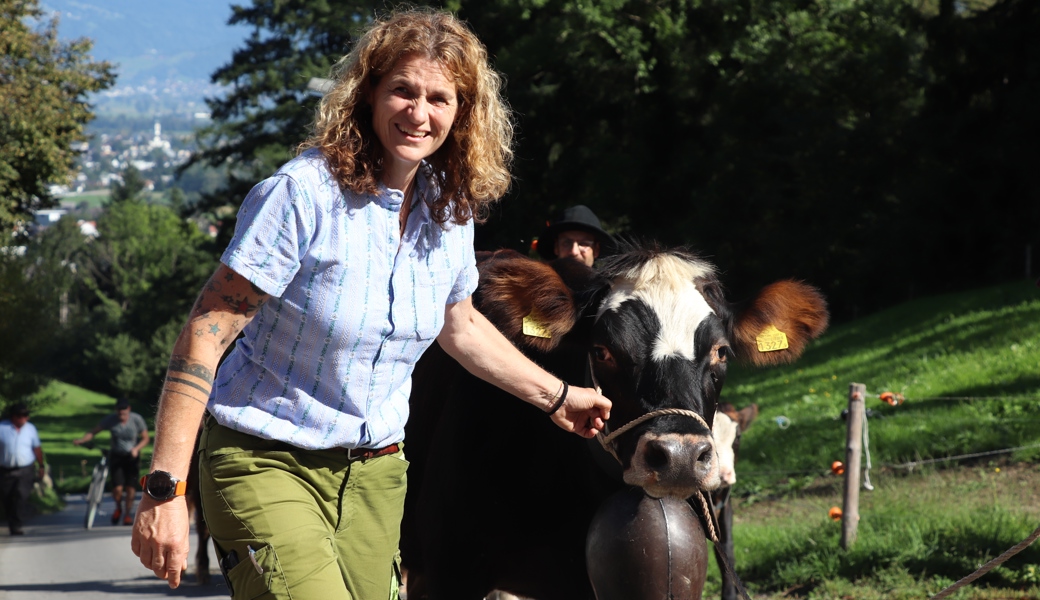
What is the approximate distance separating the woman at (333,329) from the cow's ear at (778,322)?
4.57 feet

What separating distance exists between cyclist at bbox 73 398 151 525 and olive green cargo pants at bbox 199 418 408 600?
637 inches

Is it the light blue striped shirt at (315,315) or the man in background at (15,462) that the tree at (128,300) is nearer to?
the man in background at (15,462)

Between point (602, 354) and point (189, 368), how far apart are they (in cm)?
162

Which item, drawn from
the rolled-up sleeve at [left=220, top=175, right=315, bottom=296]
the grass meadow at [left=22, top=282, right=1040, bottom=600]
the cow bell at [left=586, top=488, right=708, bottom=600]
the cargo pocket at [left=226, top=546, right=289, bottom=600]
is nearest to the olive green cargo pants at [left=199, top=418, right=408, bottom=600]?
the cargo pocket at [left=226, top=546, right=289, bottom=600]

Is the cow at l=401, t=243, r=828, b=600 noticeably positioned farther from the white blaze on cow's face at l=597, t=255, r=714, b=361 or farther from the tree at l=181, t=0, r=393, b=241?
the tree at l=181, t=0, r=393, b=241

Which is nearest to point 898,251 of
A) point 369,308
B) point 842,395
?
point 842,395

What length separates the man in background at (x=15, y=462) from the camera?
17953 mm

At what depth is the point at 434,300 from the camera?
299 centimetres

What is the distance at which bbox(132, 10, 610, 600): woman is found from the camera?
258 centimetres

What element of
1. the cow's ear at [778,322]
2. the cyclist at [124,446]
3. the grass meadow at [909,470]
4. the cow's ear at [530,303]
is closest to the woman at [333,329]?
the cow's ear at [530,303]

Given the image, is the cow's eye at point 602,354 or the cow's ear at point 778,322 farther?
the cow's ear at point 778,322

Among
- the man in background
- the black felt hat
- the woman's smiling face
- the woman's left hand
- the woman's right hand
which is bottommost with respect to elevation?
the man in background

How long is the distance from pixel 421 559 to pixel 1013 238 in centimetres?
2450

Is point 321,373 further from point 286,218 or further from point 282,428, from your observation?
A: point 286,218
